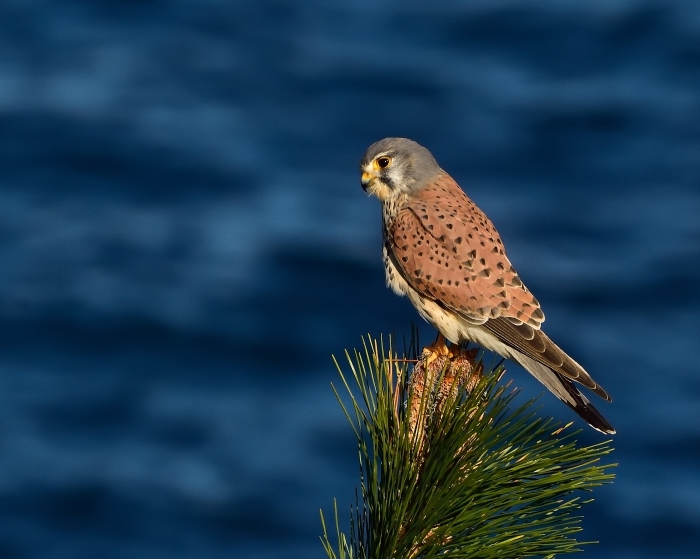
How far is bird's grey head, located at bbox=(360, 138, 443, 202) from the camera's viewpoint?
4.40 metres

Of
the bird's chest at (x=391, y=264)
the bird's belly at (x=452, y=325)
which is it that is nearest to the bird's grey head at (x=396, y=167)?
the bird's chest at (x=391, y=264)

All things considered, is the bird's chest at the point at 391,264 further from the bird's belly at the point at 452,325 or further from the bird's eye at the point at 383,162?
the bird's eye at the point at 383,162

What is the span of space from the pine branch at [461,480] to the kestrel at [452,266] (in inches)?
35.7

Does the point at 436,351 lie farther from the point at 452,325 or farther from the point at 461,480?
the point at 461,480

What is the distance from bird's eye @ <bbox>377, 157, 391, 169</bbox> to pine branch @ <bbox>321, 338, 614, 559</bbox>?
1.71 metres

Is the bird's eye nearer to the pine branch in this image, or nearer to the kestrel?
the kestrel

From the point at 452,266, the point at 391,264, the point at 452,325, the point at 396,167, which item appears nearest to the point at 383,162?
the point at 396,167

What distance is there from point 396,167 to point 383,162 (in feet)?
0.22

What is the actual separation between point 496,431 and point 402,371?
1.31ft

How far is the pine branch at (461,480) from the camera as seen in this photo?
2672 mm

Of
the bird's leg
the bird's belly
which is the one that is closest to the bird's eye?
the bird's belly

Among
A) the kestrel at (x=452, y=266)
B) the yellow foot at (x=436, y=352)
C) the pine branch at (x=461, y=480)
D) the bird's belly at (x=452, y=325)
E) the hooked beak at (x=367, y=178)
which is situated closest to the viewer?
the pine branch at (x=461, y=480)

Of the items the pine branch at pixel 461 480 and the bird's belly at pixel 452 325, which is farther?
the bird's belly at pixel 452 325

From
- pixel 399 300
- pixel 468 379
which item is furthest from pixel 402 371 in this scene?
pixel 399 300
